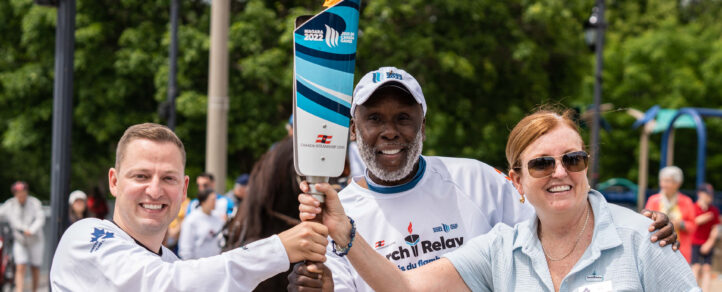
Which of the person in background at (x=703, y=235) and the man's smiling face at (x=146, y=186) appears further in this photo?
the person in background at (x=703, y=235)

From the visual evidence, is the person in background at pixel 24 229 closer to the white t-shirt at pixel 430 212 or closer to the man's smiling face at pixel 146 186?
the white t-shirt at pixel 430 212

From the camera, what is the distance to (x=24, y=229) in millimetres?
12414

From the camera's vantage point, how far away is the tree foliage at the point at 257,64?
686 inches

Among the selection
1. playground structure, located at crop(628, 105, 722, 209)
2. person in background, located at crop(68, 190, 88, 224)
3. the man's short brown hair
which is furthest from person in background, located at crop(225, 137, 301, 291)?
playground structure, located at crop(628, 105, 722, 209)

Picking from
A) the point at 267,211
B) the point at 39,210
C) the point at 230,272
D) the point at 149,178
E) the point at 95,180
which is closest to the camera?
the point at 230,272

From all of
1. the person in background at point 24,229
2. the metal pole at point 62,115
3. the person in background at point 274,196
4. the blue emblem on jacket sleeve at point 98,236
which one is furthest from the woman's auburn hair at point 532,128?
the person in background at point 24,229

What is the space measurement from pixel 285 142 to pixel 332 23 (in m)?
1.77

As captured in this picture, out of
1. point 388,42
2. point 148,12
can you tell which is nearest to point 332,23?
point 388,42

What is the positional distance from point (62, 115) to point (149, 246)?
2731 mm

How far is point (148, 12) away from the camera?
18.4 metres

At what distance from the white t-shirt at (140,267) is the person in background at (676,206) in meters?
8.48

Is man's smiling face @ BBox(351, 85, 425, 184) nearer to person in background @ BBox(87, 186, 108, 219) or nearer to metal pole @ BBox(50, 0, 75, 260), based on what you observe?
metal pole @ BBox(50, 0, 75, 260)

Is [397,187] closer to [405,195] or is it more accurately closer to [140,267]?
[405,195]

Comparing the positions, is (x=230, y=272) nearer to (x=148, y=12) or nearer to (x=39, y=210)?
(x=39, y=210)
